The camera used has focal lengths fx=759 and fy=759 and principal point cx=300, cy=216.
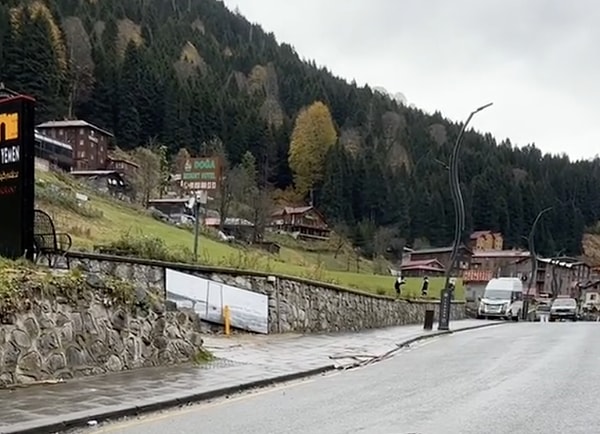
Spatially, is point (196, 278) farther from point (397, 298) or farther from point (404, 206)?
point (404, 206)

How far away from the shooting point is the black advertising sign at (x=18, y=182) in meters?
13.1

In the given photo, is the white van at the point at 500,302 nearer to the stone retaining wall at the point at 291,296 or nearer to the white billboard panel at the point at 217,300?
the stone retaining wall at the point at 291,296

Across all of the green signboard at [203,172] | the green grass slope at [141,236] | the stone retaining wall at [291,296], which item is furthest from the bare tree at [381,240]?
the stone retaining wall at [291,296]

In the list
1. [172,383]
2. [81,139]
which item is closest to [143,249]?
[172,383]

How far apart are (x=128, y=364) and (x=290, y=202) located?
113 metres

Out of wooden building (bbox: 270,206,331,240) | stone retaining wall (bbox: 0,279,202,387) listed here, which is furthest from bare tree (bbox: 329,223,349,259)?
stone retaining wall (bbox: 0,279,202,387)

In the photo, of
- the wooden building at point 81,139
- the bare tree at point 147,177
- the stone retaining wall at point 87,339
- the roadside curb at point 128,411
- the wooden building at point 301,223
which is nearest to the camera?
the roadside curb at point 128,411

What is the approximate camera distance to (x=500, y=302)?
5381 cm

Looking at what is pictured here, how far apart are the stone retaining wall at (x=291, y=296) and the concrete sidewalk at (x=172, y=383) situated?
2.01 meters

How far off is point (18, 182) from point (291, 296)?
1158cm

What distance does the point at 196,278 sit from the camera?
19.9m

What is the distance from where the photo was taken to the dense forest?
374 ft

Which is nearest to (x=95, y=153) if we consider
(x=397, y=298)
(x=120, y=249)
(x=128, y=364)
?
(x=397, y=298)

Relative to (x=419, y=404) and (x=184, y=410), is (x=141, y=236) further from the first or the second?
(x=419, y=404)
